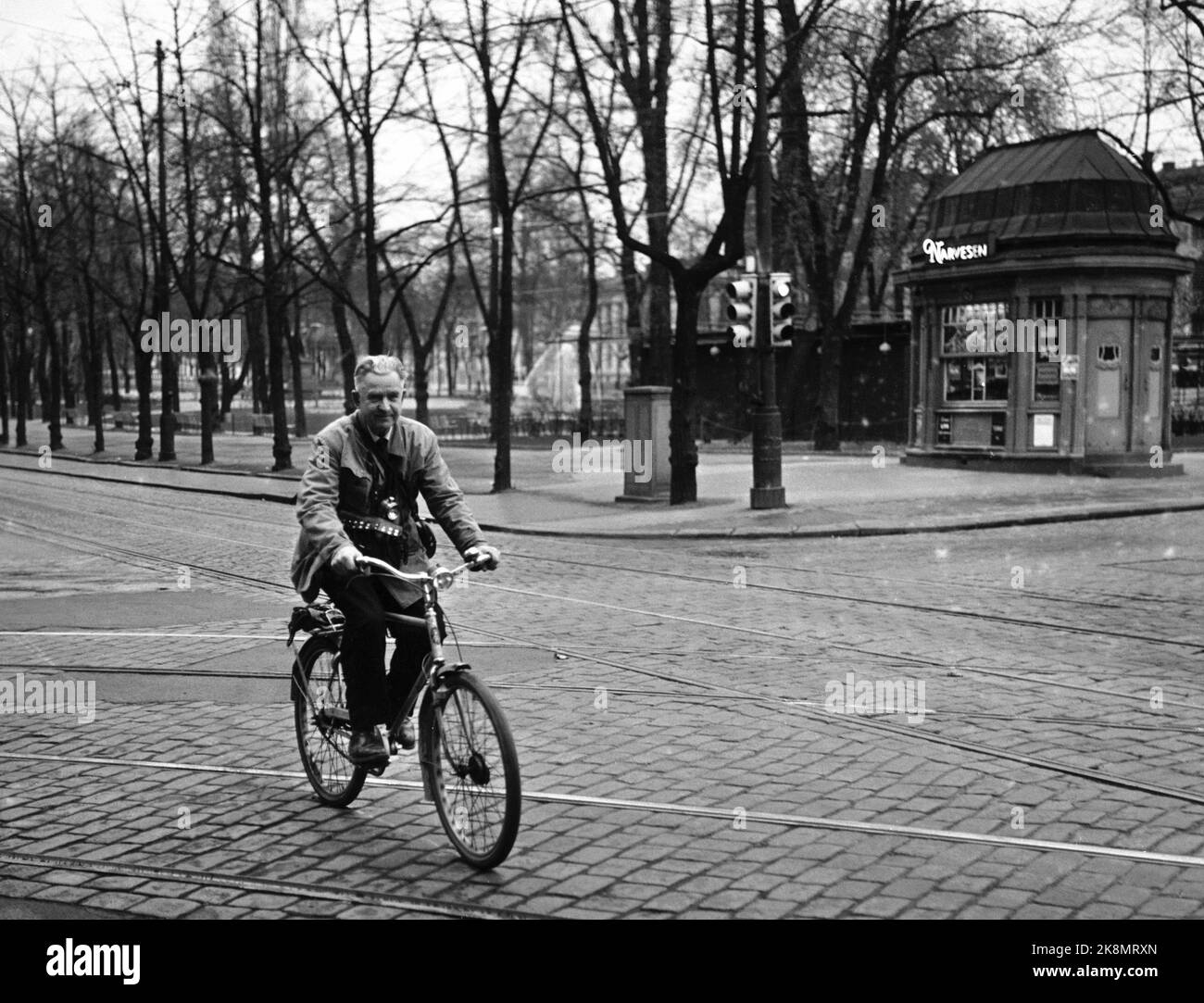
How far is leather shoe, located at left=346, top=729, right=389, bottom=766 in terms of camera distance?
18.3 feet

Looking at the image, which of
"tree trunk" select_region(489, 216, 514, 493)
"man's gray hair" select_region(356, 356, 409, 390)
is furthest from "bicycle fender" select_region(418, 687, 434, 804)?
"tree trunk" select_region(489, 216, 514, 493)

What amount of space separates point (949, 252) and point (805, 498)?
6656 millimetres

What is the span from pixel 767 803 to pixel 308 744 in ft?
6.18

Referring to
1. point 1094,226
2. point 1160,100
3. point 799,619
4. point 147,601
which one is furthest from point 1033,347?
point 147,601

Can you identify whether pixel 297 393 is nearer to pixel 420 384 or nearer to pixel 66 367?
pixel 420 384

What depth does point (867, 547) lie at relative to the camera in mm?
16312

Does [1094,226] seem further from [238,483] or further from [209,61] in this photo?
[209,61]

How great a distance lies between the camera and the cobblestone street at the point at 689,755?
494 cm

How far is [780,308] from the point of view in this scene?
1966 cm

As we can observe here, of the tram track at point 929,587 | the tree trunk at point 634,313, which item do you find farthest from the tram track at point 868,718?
the tree trunk at point 634,313

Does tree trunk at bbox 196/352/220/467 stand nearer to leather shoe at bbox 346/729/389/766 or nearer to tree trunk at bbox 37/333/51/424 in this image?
tree trunk at bbox 37/333/51/424

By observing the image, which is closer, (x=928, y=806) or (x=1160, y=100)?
(x=928, y=806)

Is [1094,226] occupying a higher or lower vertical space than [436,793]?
higher

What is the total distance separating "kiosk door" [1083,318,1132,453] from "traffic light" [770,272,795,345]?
23.3 feet
